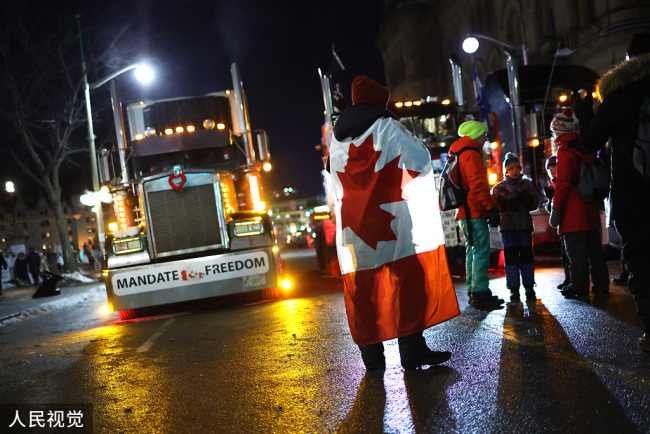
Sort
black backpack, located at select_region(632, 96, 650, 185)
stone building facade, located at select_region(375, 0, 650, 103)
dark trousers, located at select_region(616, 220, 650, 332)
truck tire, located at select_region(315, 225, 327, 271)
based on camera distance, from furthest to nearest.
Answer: stone building facade, located at select_region(375, 0, 650, 103) → truck tire, located at select_region(315, 225, 327, 271) → dark trousers, located at select_region(616, 220, 650, 332) → black backpack, located at select_region(632, 96, 650, 185)

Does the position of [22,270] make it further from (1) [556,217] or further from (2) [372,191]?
(2) [372,191]

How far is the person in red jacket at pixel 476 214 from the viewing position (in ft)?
21.7

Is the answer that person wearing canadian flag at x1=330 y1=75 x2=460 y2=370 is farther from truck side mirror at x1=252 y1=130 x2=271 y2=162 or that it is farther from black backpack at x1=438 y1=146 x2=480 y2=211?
truck side mirror at x1=252 y1=130 x2=271 y2=162

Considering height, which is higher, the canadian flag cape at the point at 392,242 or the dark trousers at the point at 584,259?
the canadian flag cape at the point at 392,242

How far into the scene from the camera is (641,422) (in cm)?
305

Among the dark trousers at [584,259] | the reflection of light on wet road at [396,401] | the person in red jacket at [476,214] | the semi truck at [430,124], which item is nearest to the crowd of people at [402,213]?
the reflection of light on wet road at [396,401]

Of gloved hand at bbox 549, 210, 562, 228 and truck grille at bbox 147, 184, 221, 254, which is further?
truck grille at bbox 147, 184, 221, 254

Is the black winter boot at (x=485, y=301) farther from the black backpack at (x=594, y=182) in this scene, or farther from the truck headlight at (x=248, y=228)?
the truck headlight at (x=248, y=228)

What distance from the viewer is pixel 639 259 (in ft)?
14.4

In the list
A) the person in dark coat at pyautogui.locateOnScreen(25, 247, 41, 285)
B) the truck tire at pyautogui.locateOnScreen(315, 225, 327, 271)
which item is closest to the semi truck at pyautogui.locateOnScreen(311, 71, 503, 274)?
the truck tire at pyautogui.locateOnScreen(315, 225, 327, 271)

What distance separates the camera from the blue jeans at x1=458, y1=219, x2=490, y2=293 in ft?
22.2

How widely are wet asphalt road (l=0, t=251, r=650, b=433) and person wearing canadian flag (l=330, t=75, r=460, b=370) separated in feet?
1.02

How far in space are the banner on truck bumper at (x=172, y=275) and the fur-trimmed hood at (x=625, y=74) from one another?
6.65 meters

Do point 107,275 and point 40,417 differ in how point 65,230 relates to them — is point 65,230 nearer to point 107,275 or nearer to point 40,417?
point 107,275
